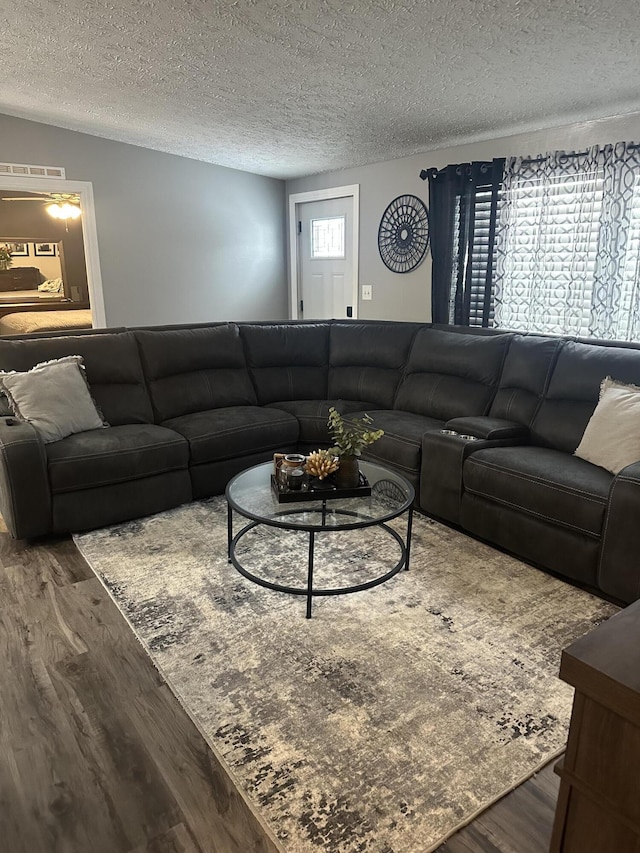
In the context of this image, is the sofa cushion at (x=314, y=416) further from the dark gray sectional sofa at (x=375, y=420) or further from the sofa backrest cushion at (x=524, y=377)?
the sofa backrest cushion at (x=524, y=377)

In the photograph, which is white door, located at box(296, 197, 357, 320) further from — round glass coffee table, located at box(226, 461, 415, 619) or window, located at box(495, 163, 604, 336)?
round glass coffee table, located at box(226, 461, 415, 619)

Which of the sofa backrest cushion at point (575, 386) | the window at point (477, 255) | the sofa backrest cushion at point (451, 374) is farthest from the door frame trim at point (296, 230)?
the sofa backrest cushion at point (575, 386)

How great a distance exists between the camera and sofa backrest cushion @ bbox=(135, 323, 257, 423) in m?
3.96

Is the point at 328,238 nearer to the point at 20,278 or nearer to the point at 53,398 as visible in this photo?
the point at 53,398

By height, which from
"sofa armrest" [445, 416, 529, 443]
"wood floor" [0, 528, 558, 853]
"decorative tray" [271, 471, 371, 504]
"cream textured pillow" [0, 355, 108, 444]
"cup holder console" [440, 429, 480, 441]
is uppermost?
"cream textured pillow" [0, 355, 108, 444]

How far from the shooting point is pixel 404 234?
4820mm

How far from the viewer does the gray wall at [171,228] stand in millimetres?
4844

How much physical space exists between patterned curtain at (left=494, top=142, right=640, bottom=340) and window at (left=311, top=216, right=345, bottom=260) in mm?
1815

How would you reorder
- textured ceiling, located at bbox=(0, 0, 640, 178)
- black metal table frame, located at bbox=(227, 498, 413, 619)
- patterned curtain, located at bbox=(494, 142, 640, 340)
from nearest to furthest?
black metal table frame, located at bbox=(227, 498, 413, 619) < textured ceiling, located at bbox=(0, 0, 640, 178) < patterned curtain, located at bbox=(494, 142, 640, 340)

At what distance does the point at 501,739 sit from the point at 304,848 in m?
0.69

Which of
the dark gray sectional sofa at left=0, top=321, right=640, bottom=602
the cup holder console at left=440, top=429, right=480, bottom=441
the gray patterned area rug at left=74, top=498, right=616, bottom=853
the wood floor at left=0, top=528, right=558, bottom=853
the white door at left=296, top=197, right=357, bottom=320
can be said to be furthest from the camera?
the white door at left=296, top=197, right=357, bottom=320

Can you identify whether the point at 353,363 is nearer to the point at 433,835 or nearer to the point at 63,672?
the point at 63,672

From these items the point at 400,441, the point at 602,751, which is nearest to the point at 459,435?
the point at 400,441

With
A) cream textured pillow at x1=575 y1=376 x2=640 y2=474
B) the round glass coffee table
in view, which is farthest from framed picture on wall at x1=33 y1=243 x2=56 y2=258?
cream textured pillow at x1=575 y1=376 x2=640 y2=474
